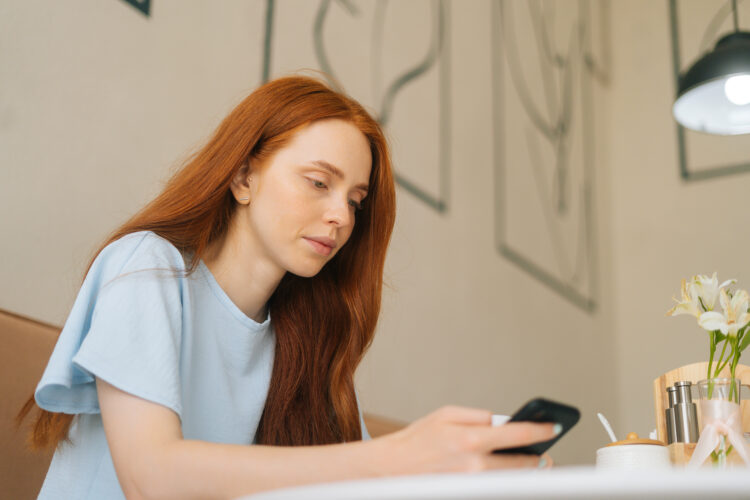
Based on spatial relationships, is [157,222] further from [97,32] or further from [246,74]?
[246,74]

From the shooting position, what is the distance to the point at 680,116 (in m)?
2.60

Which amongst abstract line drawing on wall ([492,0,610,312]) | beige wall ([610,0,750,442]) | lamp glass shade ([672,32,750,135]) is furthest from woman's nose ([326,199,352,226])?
beige wall ([610,0,750,442])

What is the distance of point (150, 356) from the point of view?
0.88 m

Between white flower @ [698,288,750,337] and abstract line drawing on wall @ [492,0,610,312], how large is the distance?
1.96 m

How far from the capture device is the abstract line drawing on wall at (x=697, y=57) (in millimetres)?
3844

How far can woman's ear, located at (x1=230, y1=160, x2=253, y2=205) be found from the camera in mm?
1233

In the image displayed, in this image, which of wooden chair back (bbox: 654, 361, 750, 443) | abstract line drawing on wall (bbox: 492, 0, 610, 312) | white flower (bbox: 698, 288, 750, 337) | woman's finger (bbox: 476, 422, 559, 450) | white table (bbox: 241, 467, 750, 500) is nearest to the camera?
white table (bbox: 241, 467, 750, 500)

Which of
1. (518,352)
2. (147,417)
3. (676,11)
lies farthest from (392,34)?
(676,11)

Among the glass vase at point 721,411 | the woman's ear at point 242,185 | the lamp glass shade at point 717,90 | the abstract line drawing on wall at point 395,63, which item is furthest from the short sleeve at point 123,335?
the lamp glass shade at point 717,90

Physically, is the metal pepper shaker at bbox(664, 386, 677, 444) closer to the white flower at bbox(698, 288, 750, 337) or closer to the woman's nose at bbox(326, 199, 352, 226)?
the white flower at bbox(698, 288, 750, 337)

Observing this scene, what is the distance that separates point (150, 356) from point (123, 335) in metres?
0.04

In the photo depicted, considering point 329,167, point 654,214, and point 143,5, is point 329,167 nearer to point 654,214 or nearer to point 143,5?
point 143,5

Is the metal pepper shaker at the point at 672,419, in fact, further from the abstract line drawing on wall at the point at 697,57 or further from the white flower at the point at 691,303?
the abstract line drawing on wall at the point at 697,57

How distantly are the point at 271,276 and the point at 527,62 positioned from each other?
2.69 m
